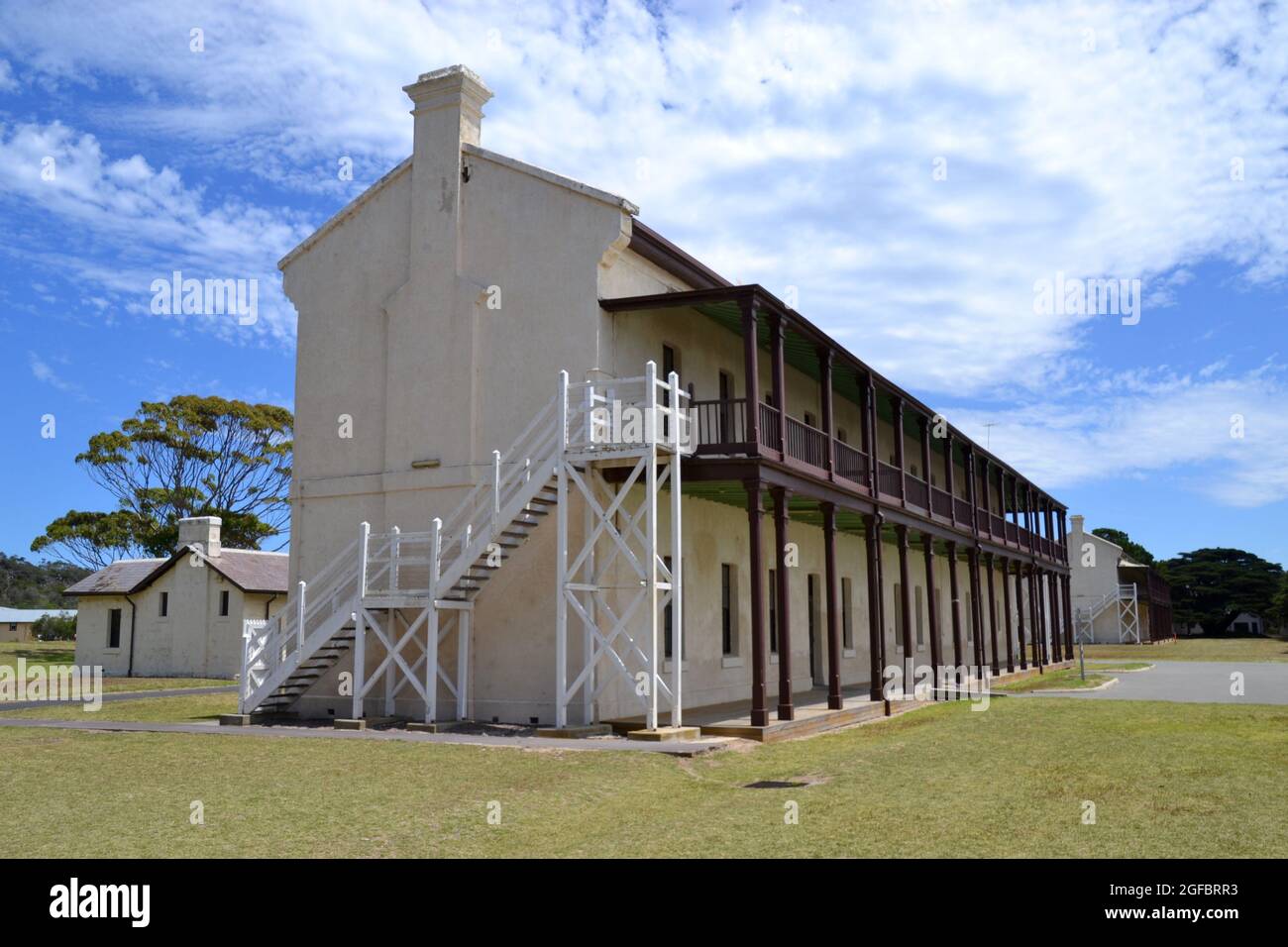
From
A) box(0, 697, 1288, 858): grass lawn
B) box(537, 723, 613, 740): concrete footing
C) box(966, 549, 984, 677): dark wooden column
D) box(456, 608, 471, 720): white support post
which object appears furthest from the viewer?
box(966, 549, 984, 677): dark wooden column

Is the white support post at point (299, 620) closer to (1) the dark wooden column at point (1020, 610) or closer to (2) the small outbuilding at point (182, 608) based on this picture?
(2) the small outbuilding at point (182, 608)

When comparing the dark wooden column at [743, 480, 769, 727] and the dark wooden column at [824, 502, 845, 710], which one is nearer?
the dark wooden column at [743, 480, 769, 727]

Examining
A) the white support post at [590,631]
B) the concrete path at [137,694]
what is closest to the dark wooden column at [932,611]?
the white support post at [590,631]

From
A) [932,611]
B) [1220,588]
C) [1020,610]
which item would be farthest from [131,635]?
[1220,588]

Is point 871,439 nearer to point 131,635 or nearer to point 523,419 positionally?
point 523,419

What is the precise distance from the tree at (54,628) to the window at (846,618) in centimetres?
6038

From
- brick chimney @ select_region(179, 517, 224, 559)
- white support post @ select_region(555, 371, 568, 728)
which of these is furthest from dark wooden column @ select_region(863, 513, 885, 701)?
brick chimney @ select_region(179, 517, 224, 559)

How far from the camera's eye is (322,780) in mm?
10578

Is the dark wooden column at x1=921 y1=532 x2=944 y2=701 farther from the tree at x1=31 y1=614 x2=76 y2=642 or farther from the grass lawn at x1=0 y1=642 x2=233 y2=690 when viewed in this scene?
the tree at x1=31 y1=614 x2=76 y2=642

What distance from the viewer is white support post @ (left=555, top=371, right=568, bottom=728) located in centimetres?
1476

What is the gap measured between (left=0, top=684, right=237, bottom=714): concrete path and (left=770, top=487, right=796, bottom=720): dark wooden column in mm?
14621

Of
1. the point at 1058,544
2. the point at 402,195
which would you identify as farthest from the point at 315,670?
the point at 1058,544

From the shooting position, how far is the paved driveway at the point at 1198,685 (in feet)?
65.9

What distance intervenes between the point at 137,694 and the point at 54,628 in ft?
186
